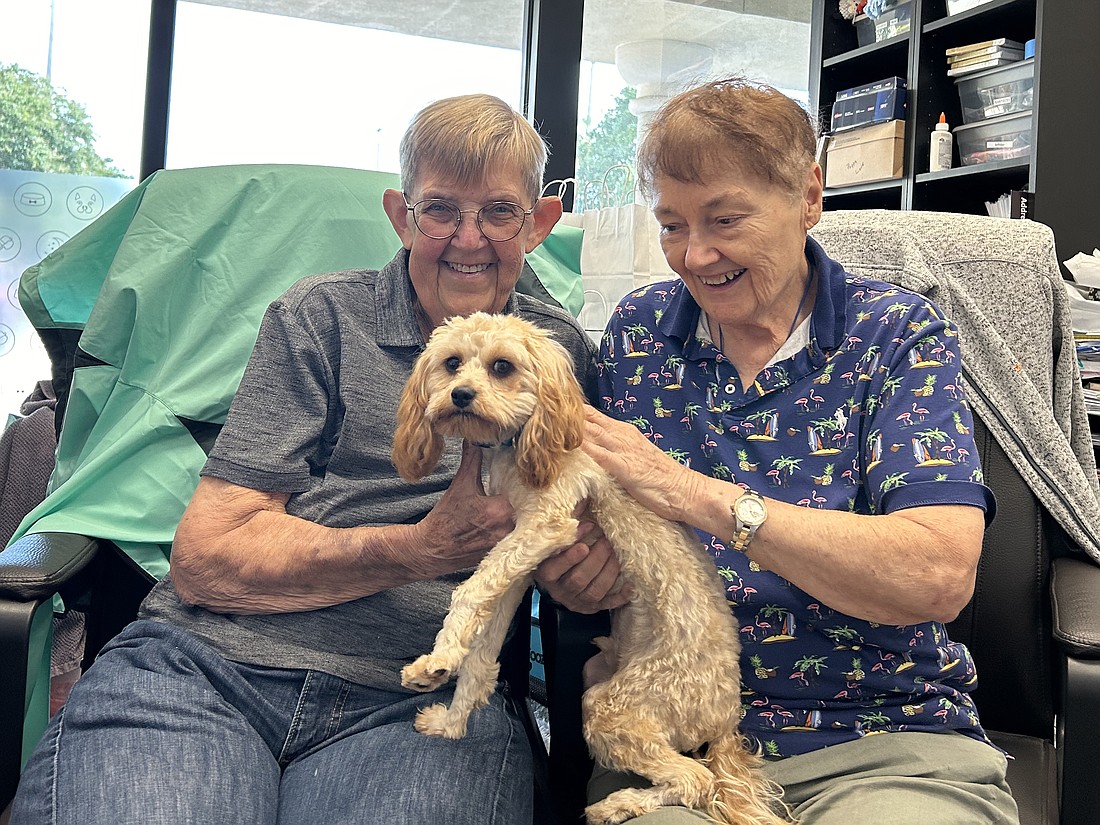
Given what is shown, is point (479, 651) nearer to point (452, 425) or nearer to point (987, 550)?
point (452, 425)

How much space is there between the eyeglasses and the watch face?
59 centimetres

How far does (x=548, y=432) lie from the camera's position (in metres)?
1.32

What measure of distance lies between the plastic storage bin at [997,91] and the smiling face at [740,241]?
7.56ft

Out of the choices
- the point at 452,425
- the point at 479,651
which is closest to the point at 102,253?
the point at 452,425

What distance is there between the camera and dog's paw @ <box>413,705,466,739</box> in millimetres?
1387

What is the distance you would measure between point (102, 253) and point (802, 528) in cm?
164

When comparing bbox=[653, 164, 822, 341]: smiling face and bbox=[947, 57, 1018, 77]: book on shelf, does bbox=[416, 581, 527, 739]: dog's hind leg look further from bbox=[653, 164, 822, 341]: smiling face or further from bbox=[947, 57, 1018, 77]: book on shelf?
bbox=[947, 57, 1018, 77]: book on shelf

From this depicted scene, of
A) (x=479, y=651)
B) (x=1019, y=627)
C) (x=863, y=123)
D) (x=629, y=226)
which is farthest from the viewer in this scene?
(x=863, y=123)

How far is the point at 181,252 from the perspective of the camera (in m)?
2.07

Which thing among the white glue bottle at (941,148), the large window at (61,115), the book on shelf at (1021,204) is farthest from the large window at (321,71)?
the book on shelf at (1021,204)

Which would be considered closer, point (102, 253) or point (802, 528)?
point (802, 528)

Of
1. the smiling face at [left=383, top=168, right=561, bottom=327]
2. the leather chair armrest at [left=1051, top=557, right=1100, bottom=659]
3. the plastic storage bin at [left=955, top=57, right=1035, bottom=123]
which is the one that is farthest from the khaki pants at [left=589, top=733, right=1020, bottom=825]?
the plastic storage bin at [left=955, top=57, right=1035, bottom=123]

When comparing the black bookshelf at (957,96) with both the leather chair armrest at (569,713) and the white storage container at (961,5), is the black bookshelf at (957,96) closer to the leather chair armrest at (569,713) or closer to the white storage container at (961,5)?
the white storage container at (961,5)

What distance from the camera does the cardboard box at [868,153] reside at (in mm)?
3740
